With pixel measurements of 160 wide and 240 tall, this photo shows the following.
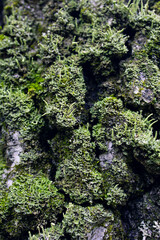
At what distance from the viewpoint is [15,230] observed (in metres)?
3.10

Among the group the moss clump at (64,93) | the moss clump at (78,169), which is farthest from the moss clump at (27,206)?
the moss clump at (64,93)

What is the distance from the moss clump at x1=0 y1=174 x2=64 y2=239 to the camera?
307cm

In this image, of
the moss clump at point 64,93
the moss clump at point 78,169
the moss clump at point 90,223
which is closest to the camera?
the moss clump at point 90,223

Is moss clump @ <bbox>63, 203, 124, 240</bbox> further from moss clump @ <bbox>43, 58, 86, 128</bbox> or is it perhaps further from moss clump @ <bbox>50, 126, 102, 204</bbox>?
moss clump @ <bbox>43, 58, 86, 128</bbox>

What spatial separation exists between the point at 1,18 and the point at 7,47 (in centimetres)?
119

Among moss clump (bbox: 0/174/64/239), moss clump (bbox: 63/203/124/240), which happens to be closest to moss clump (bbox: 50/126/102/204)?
moss clump (bbox: 63/203/124/240)

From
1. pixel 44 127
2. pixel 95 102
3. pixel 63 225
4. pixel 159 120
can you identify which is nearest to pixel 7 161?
pixel 44 127

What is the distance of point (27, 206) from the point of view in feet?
10.0

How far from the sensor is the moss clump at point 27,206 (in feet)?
10.1

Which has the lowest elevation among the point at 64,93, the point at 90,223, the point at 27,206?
the point at 90,223

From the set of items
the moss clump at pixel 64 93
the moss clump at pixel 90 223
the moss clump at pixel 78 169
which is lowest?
the moss clump at pixel 90 223

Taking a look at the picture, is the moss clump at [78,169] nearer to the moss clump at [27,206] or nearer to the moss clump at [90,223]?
the moss clump at [90,223]

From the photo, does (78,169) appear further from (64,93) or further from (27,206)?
(64,93)

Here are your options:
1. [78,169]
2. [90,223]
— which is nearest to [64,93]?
[78,169]
